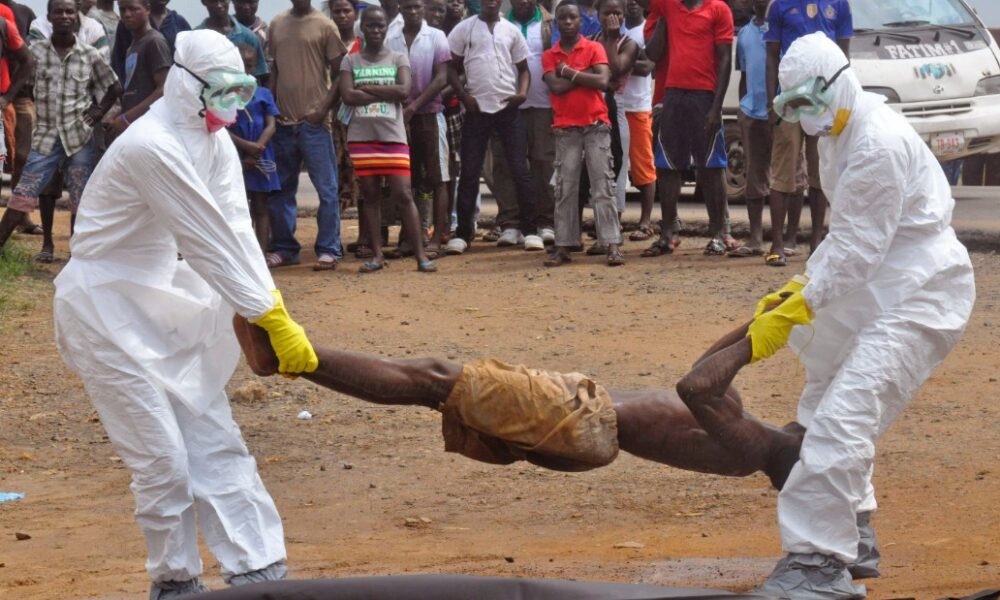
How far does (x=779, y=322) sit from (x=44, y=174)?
7.35 m

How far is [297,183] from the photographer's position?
1141cm

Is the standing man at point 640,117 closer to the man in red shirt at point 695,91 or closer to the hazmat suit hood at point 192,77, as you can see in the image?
the man in red shirt at point 695,91

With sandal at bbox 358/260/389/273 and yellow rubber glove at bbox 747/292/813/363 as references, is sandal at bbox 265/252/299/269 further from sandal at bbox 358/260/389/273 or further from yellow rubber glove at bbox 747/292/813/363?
yellow rubber glove at bbox 747/292/813/363

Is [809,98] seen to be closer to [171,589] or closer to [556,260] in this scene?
[171,589]

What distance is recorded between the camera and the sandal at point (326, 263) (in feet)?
37.8

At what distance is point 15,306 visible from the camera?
10.3 m

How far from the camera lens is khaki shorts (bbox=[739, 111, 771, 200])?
10.9 meters

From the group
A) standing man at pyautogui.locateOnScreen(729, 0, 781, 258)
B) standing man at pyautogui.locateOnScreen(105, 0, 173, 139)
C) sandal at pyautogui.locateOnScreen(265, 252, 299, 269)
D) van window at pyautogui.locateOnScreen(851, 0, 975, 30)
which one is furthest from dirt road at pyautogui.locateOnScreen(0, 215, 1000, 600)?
van window at pyautogui.locateOnScreen(851, 0, 975, 30)

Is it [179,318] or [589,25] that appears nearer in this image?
[179,318]

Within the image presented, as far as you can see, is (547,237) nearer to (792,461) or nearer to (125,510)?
(125,510)

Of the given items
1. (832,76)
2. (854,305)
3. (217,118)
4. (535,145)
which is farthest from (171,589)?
(535,145)

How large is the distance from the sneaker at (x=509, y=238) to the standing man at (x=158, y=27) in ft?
9.50

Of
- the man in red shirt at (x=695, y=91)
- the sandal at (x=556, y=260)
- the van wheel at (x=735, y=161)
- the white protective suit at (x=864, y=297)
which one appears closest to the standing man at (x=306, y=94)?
the sandal at (x=556, y=260)

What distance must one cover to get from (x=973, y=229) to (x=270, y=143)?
574 cm
